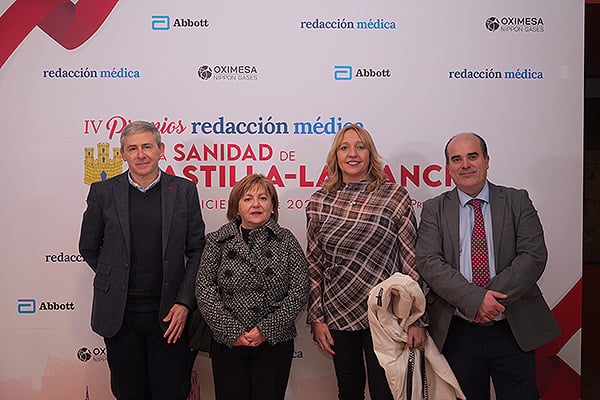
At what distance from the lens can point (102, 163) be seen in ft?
10.3

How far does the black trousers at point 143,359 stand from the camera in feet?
8.33

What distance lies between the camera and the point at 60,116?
315cm

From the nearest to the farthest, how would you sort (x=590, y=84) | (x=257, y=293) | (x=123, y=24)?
(x=257, y=293), (x=123, y=24), (x=590, y=84)

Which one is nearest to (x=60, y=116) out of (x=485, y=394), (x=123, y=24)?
(x=123, y=24)

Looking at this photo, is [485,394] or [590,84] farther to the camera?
[590,84]

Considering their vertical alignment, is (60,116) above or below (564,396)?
above

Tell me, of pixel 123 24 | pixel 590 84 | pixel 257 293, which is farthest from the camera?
pixel 590 84

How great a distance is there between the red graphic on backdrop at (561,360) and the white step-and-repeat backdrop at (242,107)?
0.22 feet

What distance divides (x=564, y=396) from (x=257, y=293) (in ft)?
7.26

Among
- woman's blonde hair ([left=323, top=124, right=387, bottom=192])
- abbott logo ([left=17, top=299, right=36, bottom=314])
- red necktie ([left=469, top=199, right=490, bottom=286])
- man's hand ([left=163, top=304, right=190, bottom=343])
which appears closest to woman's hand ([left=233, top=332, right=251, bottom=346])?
man's hand ([left=163, top=304, right=190, bottom=343])

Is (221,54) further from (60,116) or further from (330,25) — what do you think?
(60,116)

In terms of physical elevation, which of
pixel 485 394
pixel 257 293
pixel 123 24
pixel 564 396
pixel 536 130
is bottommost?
pixel 564 396

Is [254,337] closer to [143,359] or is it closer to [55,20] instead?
[143,359]

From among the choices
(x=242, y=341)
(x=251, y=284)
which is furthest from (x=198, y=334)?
(x=251, y=284)
